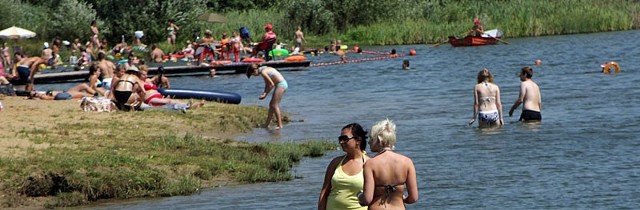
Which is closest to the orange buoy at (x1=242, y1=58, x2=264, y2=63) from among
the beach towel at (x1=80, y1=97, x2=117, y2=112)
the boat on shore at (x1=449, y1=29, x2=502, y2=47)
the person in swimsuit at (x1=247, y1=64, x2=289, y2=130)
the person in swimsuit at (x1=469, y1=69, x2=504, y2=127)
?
the boat on shore at (x1=449, y1=29, x2=502, y2=47)

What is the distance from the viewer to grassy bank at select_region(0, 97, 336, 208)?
1583 cm

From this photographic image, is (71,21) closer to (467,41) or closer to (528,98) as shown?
(467,41)

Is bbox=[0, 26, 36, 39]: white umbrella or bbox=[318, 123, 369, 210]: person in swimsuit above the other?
bbox=[318, 123, 369, 210]: person in swimsuit

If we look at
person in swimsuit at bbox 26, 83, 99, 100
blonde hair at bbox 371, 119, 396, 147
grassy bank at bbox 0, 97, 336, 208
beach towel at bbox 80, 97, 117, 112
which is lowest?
person in swimsuit at bbox 26, 83, 99, 100

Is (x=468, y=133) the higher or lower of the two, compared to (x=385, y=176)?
lower

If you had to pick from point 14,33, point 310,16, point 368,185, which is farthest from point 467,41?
point 368,185

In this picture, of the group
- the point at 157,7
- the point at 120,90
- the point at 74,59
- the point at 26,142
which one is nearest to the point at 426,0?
the point at 157,7

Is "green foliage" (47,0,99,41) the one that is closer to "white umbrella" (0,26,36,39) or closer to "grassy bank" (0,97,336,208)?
"white umbrella" (0,26,36,39)

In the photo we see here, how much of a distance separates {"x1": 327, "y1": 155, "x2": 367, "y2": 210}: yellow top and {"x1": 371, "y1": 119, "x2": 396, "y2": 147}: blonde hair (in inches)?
18.8

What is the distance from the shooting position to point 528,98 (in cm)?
2308

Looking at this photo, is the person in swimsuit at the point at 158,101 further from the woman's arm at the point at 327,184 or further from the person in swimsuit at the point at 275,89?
the woman's arm at the point at 327,184

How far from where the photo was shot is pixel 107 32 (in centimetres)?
5800

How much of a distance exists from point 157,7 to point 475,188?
41.7 metres

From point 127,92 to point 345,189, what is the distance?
14714 millimetres
